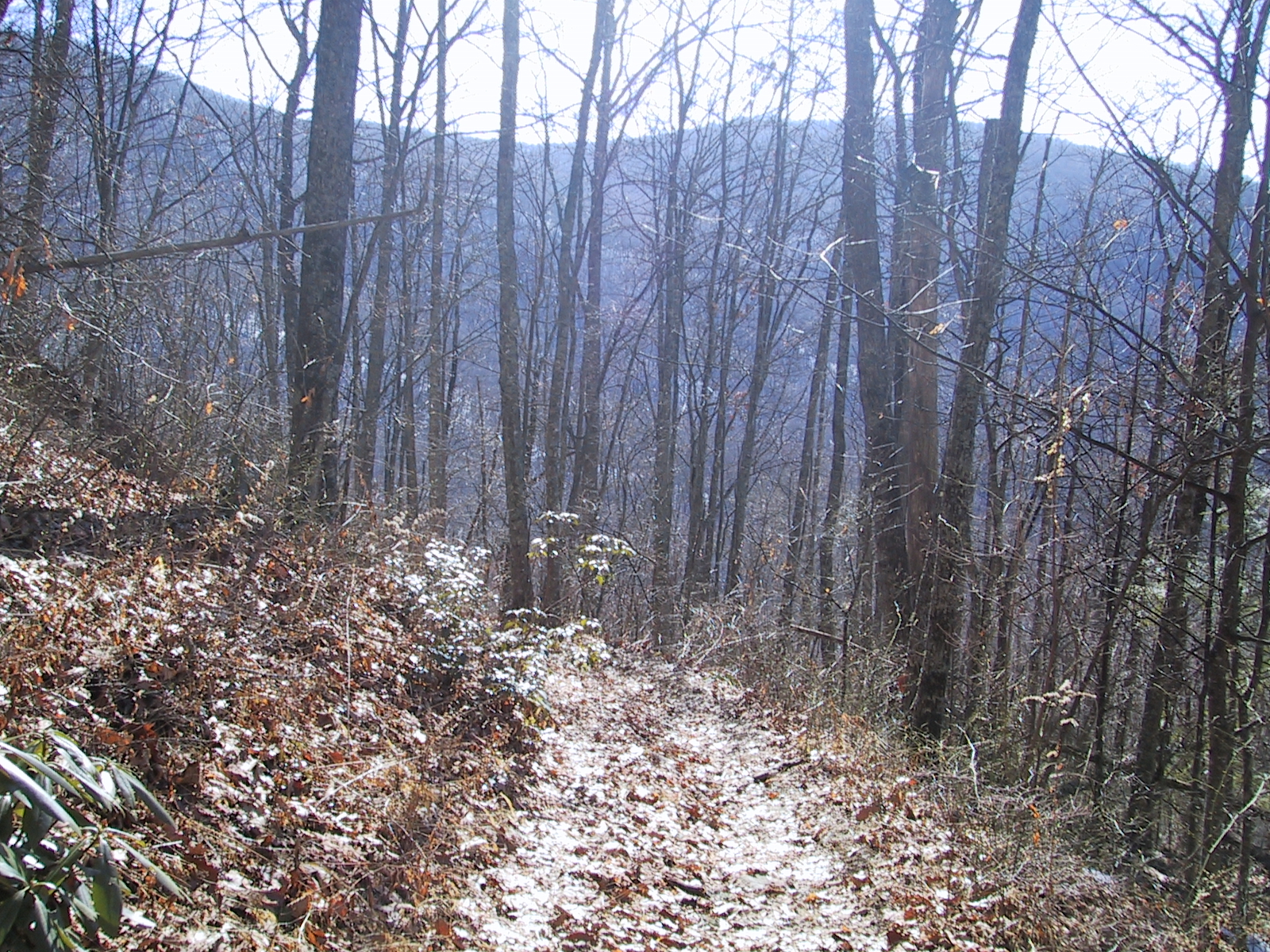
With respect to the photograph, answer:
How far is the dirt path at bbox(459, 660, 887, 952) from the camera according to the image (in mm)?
3715

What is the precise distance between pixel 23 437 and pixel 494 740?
3.48m

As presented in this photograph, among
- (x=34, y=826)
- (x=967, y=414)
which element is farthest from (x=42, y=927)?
(x=967, y=414)

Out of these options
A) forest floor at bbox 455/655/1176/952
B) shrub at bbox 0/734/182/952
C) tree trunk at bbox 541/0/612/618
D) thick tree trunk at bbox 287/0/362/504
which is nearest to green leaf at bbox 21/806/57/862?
shrub at bbox 0/734/182/952

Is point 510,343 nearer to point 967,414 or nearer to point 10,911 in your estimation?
point 967,414

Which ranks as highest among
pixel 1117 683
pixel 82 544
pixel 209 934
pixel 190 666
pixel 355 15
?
pixel 355 15

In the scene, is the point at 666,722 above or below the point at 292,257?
below

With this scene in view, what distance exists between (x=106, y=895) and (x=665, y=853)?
329cm

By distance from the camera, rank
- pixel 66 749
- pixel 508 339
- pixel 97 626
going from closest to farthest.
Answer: pixel 66 749, pixel 97 626, pixel 508 339

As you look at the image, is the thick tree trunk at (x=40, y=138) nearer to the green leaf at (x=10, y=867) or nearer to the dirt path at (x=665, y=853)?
the green leaf at (x=10, y=867)

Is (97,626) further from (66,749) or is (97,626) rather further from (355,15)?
(355,15)

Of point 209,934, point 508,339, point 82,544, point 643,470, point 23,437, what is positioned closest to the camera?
point 209,934


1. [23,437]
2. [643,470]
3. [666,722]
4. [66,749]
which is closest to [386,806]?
[66,749]

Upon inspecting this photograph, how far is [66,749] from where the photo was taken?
1.97 meters

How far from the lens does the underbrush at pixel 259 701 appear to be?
10.4 ft
